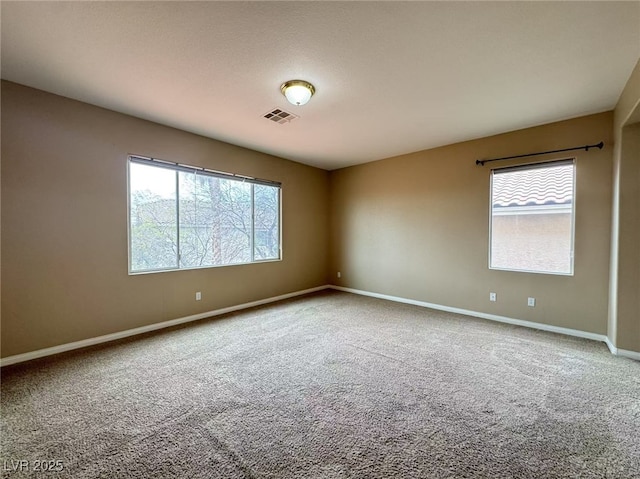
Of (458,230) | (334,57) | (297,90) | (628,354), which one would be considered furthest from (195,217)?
(628,354)

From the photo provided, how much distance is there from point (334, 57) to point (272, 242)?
3.43 m

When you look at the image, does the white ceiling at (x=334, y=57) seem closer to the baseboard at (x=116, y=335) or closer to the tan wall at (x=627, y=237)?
the tan wall at (x=627, y=237)

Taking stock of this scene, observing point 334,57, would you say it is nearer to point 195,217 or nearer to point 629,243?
point 195,217

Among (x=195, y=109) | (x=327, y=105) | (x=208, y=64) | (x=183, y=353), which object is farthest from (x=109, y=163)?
(x=327, y=105)

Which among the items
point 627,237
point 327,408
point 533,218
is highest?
point 533,218

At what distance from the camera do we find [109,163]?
3191 millimetres

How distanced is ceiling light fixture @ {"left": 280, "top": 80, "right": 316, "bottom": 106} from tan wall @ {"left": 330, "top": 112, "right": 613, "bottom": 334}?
2.79 m

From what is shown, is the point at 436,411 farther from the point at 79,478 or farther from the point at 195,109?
the point at 195,109

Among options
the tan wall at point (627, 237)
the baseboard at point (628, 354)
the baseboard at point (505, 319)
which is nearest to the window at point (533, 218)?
the tan wall at point (627, 237)

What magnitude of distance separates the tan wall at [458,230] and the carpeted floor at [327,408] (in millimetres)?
666

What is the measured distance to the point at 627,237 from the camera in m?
2.79

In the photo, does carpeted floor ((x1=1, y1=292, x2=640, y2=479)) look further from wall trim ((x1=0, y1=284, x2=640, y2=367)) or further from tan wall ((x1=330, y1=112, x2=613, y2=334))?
tan wall ((x1=330, y1=112, x2=613, y2=334))

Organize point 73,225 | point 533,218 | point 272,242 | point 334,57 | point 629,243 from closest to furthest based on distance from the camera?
point 334,57, point 629,243, point 73,225, point 533,218, point 272,242

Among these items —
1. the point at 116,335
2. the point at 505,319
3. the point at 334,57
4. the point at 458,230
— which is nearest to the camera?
the point at 334,57
